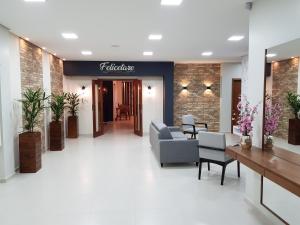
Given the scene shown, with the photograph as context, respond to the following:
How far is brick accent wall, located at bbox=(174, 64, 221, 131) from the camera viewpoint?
10062 millimetres

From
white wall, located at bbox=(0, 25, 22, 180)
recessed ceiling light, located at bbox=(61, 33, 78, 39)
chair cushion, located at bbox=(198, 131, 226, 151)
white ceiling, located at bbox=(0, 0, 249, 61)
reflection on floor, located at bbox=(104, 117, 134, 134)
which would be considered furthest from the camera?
reflection on floor, located at bbox=(104, 117, 134, 134)

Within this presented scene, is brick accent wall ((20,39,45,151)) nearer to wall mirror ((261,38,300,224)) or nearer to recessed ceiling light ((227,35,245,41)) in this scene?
recessed ceiling light ((227,35,245,41))

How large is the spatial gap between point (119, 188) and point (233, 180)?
2.27 metres

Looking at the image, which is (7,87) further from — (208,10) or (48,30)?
(208,10)

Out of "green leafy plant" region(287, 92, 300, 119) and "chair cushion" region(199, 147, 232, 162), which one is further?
"chair cushion" region(199, 147, 232, 162)

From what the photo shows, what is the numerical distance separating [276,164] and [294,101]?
32.8 inches

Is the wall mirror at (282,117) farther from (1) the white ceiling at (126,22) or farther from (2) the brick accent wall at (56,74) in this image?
(2) the brick accent wall at (56,74)

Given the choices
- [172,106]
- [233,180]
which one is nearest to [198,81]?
[172,106]

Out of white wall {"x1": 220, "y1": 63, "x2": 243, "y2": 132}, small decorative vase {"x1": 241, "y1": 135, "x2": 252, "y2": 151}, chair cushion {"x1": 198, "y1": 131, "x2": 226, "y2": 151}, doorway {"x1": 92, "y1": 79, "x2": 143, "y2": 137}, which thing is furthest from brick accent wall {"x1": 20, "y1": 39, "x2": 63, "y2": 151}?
white wall {"x1": 220, "y1": 63, "x2": 243, "y2": 132}

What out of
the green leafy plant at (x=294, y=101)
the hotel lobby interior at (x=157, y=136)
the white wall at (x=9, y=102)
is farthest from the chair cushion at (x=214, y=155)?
the white wall at (x=9, y=102)

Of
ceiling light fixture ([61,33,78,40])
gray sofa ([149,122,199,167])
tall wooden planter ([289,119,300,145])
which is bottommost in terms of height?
gray sofa ([149,122,199,167])

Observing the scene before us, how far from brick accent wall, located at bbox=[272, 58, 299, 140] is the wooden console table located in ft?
1.05

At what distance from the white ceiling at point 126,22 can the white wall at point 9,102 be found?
1.21 ft

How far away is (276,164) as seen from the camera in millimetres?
2678
